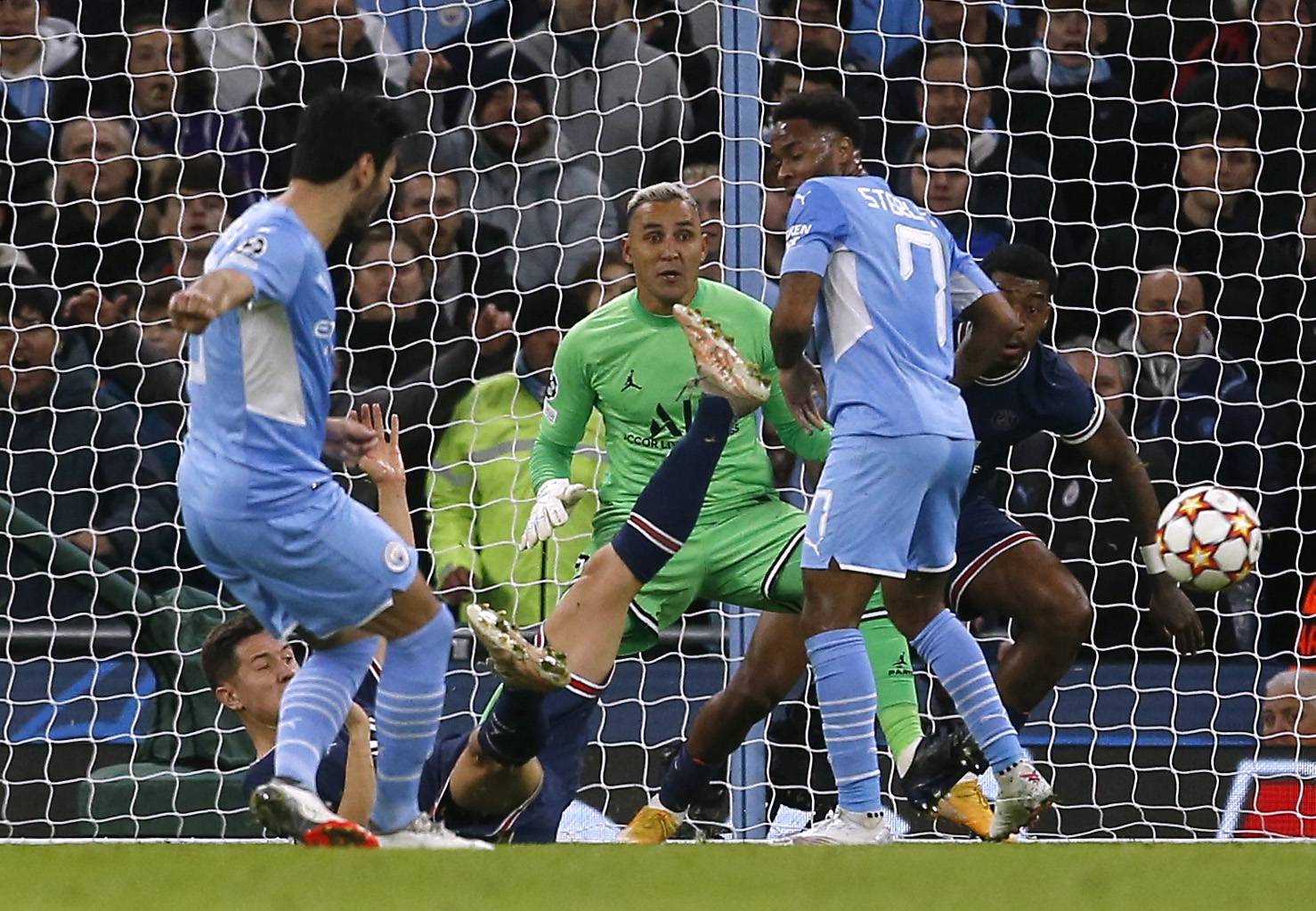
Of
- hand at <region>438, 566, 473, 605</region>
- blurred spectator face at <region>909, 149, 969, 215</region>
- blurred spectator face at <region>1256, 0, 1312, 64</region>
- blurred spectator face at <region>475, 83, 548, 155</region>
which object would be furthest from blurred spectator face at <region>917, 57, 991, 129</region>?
hand at <region>438, 566, 473, 605</region>

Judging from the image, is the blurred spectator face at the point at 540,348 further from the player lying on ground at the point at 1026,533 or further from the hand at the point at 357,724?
the hand at the point at 357,724

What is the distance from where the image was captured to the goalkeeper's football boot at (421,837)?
4.34m

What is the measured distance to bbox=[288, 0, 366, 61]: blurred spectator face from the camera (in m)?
8.09

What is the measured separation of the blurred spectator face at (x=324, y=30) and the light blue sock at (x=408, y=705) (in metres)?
4.18

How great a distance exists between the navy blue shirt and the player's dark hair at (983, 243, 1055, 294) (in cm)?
23

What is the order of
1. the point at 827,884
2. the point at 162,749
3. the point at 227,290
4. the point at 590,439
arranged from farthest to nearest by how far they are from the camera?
1. the point at 590,439
2. the point at 162,749
3. the point at 227,290
4. the point at 827,884

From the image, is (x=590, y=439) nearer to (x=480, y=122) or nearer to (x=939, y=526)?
(x=480, y=122)

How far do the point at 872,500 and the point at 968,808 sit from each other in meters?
1.43

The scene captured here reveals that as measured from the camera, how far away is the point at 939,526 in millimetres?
5359

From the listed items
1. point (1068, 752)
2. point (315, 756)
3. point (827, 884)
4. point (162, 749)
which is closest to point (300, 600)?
point (315, 756)

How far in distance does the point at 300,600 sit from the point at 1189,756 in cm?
374

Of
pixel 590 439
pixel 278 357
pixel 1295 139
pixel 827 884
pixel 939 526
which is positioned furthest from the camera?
pixel 1295 139

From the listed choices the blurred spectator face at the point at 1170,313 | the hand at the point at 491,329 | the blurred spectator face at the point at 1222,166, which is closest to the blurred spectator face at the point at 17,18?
the hand at the point at 491,329

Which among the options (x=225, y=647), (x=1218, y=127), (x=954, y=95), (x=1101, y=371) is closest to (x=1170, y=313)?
(x=1101, y=371)
